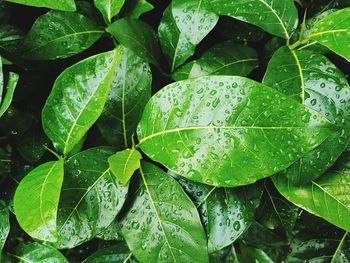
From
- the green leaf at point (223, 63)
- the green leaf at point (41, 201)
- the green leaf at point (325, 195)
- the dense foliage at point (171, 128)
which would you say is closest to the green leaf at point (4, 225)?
the dense foliage at point (171, 128)

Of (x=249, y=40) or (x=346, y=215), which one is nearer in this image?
(x=346, y=215)

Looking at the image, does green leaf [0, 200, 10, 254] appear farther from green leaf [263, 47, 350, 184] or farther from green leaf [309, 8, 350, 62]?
green leaf [309, 8, 350, 62]

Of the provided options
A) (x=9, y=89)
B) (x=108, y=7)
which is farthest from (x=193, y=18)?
(x=9, y=89)

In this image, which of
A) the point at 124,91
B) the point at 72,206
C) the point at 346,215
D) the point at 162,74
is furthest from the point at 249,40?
the point at 72,206

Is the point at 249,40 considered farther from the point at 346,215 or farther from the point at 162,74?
the point at 346,215

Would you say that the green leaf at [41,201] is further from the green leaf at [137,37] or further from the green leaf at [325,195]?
the green leaf at [325,195]

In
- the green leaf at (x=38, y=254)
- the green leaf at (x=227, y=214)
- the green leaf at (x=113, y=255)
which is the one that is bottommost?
the green leaf at (x=113, y=255)
